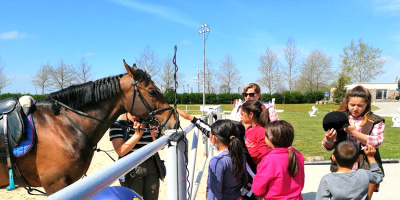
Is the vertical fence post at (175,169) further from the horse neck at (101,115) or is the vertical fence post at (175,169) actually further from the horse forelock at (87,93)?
the horse forelock at (87,93)

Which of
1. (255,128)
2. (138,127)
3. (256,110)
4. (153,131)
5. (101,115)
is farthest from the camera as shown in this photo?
(256,110)

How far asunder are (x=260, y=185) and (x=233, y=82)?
54.0m

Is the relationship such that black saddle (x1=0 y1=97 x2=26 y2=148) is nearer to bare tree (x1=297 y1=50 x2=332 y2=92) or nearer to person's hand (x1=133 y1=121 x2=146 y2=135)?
person's hand (x1=133 y1=121 x2=146 y2=135)

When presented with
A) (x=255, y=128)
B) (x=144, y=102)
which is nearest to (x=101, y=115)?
(x=144, y=102)

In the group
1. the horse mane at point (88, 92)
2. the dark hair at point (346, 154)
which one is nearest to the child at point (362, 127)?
the dark hair at point (346, 154)

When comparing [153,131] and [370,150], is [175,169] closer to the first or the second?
[153,131]

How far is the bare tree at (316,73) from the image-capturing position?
51.6 metres

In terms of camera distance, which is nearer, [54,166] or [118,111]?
[54,166]

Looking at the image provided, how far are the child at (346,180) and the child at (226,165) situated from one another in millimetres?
703

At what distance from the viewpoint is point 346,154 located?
2072 millimetres

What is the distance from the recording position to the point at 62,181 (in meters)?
2.35

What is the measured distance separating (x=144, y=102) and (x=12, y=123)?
1.27m

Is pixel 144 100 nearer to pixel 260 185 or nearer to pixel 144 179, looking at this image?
pixel 144 179

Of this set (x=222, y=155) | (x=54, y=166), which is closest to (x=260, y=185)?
(x=222, y=155)
